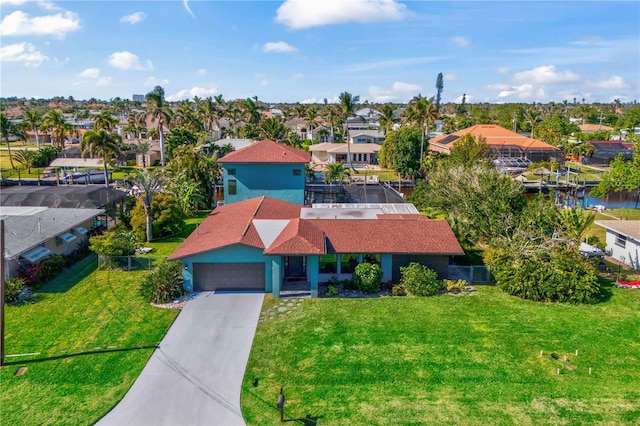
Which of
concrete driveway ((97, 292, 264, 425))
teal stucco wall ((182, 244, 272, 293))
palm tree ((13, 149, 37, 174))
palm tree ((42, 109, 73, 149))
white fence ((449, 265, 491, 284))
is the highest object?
palm tree ((42, 109, 73, 149))

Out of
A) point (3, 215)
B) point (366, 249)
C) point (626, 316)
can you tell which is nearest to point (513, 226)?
point (626, 316)

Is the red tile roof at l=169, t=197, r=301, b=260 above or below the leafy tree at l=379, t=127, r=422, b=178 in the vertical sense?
below

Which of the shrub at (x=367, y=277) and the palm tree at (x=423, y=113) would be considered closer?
the shrub at (x=367, y=277)

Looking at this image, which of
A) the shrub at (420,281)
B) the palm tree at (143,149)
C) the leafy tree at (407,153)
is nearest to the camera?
the shrub at (420,281)

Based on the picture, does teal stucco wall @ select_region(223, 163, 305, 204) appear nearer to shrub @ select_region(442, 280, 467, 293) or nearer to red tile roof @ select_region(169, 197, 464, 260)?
red tile roof @ select_region(169, 197, 464, 260)

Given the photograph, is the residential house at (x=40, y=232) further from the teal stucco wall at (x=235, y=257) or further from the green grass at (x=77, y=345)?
the teal stucco wall at (x=235, y=257)

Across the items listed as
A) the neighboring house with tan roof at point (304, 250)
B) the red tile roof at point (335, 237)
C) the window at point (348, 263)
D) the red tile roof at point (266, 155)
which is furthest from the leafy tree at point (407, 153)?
the window at point (348, 263)

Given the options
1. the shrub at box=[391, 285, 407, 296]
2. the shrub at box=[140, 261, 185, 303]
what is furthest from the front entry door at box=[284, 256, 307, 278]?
the shrub at box=[140, 261, 185, 303]
